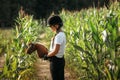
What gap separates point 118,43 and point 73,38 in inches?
130

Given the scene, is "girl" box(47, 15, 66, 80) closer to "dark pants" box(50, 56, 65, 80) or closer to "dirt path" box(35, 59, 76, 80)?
"dark pants" box(50, 56, 65, 80)

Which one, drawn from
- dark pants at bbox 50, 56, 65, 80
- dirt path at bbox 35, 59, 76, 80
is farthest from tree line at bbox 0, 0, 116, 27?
dark pants at bbox 50, 56, 65, 80

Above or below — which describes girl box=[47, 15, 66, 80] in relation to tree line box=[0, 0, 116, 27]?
below

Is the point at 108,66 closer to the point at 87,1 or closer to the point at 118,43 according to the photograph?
the point at 118,43

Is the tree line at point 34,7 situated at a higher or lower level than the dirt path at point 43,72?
higher

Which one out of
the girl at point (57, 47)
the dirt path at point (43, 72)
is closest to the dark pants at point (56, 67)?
the girl at point (57, 47)

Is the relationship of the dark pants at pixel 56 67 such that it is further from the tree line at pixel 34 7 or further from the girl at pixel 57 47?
the tree line at pixel 34 7

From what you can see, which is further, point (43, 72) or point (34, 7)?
point (34, 7)

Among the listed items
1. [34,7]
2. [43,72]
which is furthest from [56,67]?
[34,7]

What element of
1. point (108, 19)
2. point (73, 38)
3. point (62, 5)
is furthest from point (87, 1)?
point (108, 19)

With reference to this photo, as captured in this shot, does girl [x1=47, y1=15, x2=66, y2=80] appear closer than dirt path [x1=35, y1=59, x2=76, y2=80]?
Yes

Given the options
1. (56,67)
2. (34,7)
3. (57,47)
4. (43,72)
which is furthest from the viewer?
(34,7)

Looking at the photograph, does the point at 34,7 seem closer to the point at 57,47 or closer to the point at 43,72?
the point at 43,72

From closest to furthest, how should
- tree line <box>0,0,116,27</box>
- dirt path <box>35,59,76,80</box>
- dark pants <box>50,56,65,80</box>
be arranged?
dark pants <box>50,56,65,80</box>
dirt path <box>35,59,76,80</box>
tree line <box>0,0,116,27</box>
